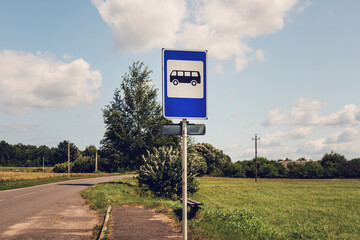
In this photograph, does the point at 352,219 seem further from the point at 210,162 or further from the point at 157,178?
the point at 210,162

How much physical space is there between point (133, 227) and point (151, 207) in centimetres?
379

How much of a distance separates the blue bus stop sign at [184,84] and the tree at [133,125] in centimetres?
2324

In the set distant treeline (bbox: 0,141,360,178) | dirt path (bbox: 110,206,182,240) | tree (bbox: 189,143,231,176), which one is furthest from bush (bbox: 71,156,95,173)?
dirt path (bbox: 110,206,182,240)

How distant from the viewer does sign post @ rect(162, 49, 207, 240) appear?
4.25 metres

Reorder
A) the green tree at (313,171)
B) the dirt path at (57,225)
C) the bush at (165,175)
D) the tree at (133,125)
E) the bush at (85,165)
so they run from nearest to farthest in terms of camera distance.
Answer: the dirt path at (57,225) < the bush at (165,175) < the tree at (133,125) < the green tree at (313,171) < the bush at (85,165)

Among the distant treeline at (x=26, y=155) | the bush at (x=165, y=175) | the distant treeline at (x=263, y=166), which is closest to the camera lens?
the bush at (x=165, y=175)

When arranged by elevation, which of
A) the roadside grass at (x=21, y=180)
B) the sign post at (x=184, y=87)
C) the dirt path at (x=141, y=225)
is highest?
the sign post at (x=184, y=87)

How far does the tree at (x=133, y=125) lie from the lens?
91.6 ft

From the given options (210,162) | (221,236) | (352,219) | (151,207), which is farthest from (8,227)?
A: (210,162)

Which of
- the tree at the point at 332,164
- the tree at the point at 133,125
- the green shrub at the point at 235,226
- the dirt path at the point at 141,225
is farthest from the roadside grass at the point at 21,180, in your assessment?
A: the tree at the point at 332,164

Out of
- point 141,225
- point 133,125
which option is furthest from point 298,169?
point 141,225

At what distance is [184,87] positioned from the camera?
172 inches

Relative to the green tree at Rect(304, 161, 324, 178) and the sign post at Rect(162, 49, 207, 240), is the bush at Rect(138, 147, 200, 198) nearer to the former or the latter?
the sign post at Rect(162, 49, 207, 240)

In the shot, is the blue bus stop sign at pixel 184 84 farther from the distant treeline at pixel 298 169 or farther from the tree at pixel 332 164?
the tree at pixel 332 164
